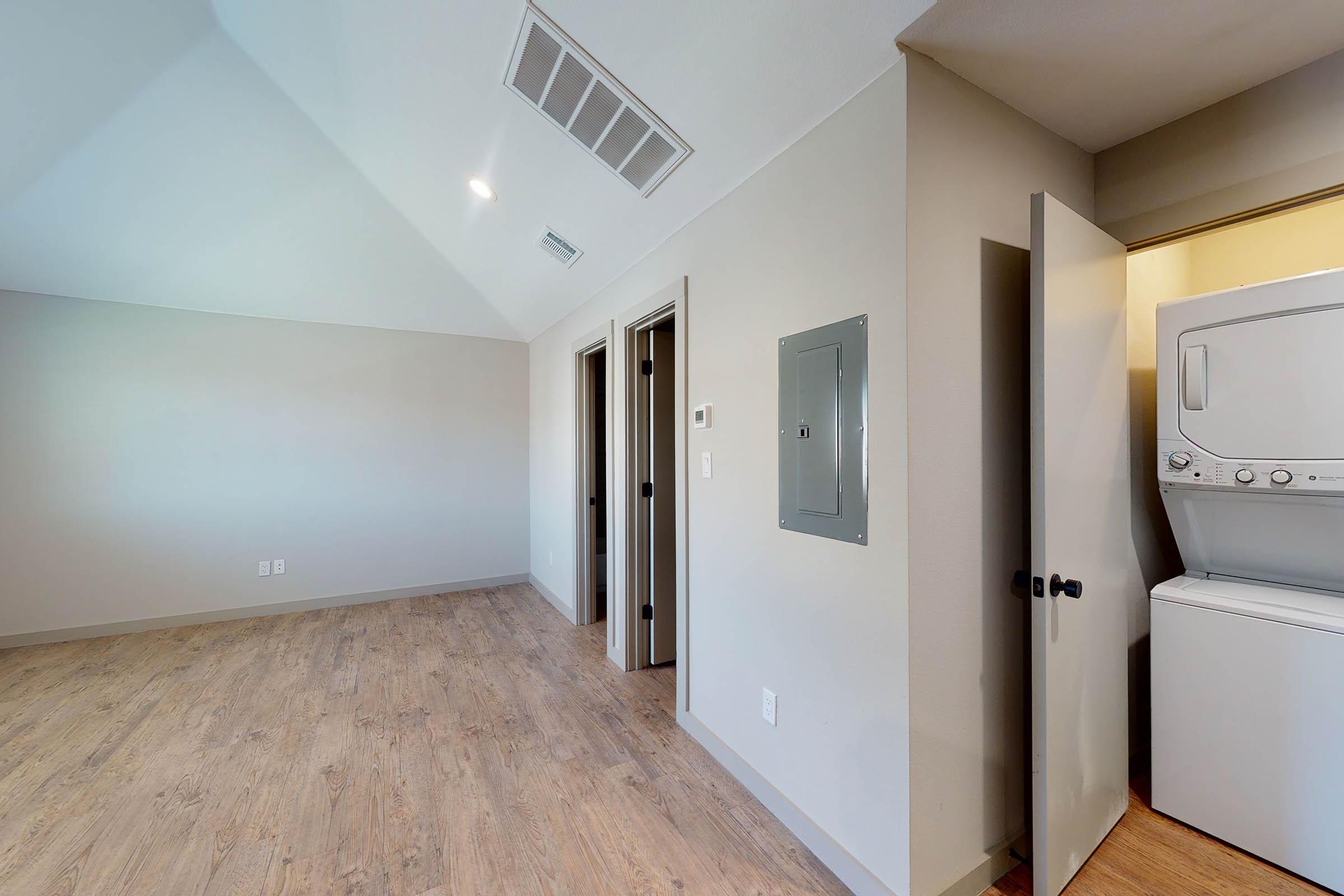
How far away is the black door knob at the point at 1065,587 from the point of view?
1.52m

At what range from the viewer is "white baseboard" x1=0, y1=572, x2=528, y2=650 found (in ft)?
11.7

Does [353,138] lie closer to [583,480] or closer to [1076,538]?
[583,480]

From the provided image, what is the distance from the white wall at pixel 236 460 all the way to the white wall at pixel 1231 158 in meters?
4.52

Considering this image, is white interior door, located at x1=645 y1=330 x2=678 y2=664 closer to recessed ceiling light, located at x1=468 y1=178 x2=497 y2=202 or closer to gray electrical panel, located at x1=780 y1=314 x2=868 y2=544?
recessed ceiling light, located at x1=468 y1=178 x2=497 y2=202

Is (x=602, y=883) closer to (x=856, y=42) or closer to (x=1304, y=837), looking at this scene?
(x=1304, y=837)

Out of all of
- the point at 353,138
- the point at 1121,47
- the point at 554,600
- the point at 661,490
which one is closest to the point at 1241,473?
the point at 1121,47

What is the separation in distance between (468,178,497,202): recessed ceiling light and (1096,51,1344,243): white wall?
2818 millimetres

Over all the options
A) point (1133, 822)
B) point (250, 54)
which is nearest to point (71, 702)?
point (250, 54)

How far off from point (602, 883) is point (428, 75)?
3140 millimetres

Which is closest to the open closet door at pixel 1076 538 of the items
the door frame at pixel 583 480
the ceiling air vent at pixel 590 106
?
the ceiling air vent at pixel 590 106

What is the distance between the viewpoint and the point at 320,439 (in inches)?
171

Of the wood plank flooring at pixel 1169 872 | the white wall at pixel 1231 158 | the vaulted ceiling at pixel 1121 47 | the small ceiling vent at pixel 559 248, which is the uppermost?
the small ceiling vent at pixel 559 248

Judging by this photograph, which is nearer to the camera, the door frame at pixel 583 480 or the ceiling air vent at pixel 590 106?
the ceiling air vent at pixel 590 106

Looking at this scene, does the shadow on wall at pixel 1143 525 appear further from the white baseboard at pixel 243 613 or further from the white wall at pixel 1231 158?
the white baseboard at pixel 243 613
